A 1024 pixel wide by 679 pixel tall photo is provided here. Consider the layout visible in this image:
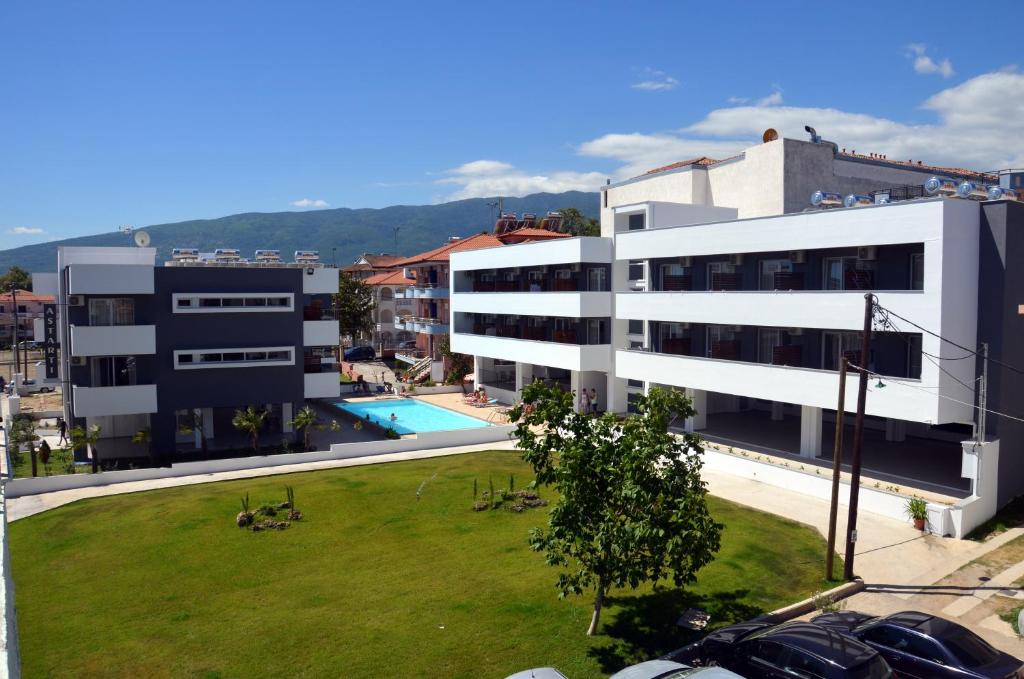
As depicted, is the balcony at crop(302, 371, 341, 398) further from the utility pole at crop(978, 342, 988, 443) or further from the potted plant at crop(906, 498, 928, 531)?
the utility pole at crop(978, 342, 988, 443)

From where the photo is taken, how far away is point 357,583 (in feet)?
59.4

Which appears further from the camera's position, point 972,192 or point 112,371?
point 112,371

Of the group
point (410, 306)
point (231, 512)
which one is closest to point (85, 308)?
point (231, 512)

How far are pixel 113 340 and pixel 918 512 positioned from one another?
32.2 metres

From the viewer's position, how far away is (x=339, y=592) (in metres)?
17.5

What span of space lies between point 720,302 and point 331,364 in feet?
65.1

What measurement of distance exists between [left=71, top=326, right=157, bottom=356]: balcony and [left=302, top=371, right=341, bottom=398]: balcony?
7.07 meters

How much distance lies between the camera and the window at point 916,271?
2694cm

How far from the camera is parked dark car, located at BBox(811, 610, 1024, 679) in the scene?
12781mm

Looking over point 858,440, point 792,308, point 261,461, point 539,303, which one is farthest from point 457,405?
point 858,440

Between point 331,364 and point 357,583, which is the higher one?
point 331,364

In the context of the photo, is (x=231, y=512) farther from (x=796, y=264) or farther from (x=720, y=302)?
(x=796, y=264)

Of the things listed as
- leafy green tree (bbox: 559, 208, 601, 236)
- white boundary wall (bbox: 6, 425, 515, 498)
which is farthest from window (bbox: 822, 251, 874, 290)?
leafy green tree (bbox: 559, 208, 601, 236)

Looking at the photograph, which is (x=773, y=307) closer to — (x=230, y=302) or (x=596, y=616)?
(x=596, y=616)
